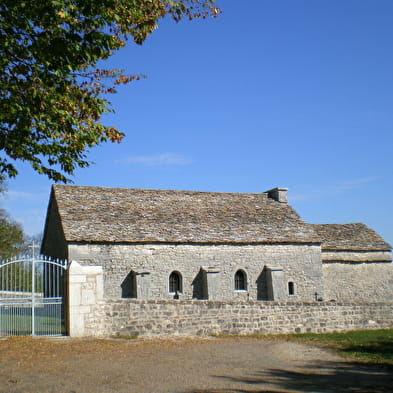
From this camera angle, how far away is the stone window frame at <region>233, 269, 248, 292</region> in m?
26.1

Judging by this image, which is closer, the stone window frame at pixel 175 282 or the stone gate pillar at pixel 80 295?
the stone gate pillar at pixel 80 295

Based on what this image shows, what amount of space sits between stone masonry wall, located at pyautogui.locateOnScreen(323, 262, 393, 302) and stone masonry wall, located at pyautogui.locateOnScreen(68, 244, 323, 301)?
5.27 feet

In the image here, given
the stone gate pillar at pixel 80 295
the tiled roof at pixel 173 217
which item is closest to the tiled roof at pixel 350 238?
the tiled roof at pixel 173 217

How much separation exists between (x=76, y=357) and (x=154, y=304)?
187 inches

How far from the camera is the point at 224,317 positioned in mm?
16938

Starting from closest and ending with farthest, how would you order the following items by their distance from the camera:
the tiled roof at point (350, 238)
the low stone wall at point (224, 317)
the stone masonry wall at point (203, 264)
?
the low stone wall at point (224, 317) → the stone masonry wall at point (203, 264) → the tiled roof at point (350, 238)

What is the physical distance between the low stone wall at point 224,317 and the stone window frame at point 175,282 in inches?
317

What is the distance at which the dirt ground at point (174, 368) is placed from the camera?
28.0 ft

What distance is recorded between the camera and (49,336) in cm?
1459

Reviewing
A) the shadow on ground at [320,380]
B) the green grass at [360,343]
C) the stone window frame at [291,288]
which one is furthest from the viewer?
the stone window frame at [291,288]

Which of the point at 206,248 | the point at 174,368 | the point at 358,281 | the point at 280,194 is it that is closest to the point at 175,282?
the point at 206,248

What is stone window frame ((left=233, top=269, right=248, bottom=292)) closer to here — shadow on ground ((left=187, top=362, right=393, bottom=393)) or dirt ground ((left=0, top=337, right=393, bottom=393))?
dirt ground ((left=0, top=337, right=393, bottom=393))

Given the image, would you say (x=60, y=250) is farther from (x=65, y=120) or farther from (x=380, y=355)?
(x=380, y=355)

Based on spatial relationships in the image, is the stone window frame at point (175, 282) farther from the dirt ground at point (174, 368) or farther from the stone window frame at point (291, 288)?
the dirt ground at point (174, 368)
